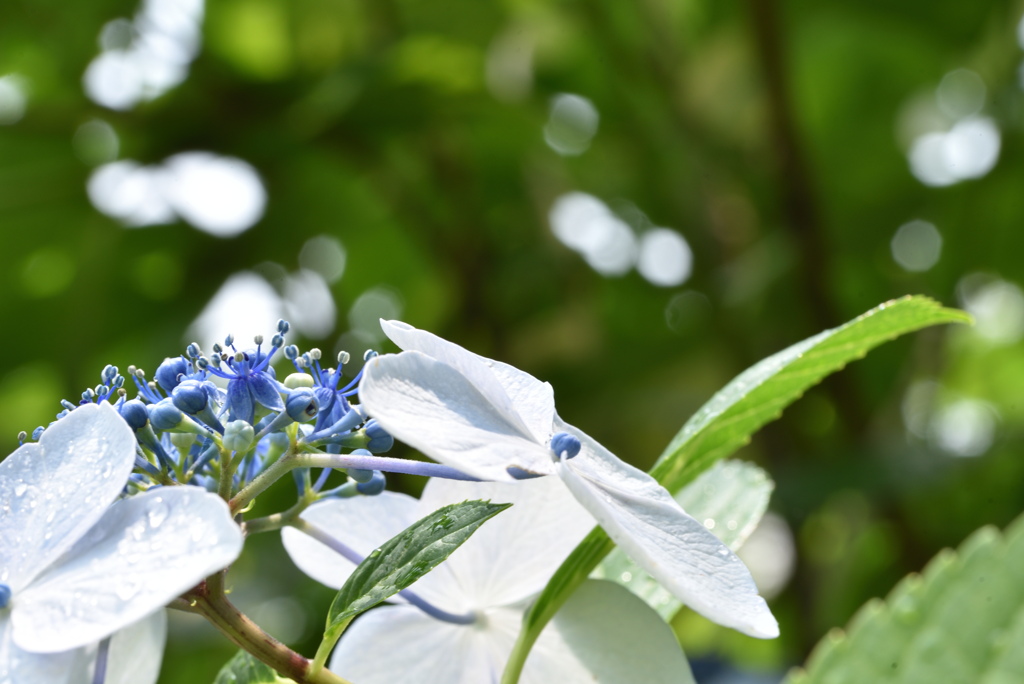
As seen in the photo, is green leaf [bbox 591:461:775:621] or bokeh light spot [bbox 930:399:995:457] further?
bokeh light spot [bbox 930:399:995:457]

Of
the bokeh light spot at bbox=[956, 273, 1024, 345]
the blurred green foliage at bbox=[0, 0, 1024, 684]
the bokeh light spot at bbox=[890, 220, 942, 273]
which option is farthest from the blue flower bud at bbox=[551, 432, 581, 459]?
the bokeh light spot at bbox=[890, 220, 942, 273]

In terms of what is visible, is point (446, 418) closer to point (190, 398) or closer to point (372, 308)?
point (190, 398)

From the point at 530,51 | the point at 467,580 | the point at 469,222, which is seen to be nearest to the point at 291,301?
the point at 469,222

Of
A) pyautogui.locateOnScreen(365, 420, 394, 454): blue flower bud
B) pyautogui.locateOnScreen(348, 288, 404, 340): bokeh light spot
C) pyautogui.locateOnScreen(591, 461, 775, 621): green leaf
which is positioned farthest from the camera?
pyautogui.locateOnScreen(348, 288, 404, 340): bokeh light spot

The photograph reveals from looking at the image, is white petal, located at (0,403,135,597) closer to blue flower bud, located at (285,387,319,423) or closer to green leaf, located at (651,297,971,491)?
blue flower bud, located at (285,387,319,423)

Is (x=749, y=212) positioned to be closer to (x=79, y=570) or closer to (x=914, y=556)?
(x=914, y=556)
